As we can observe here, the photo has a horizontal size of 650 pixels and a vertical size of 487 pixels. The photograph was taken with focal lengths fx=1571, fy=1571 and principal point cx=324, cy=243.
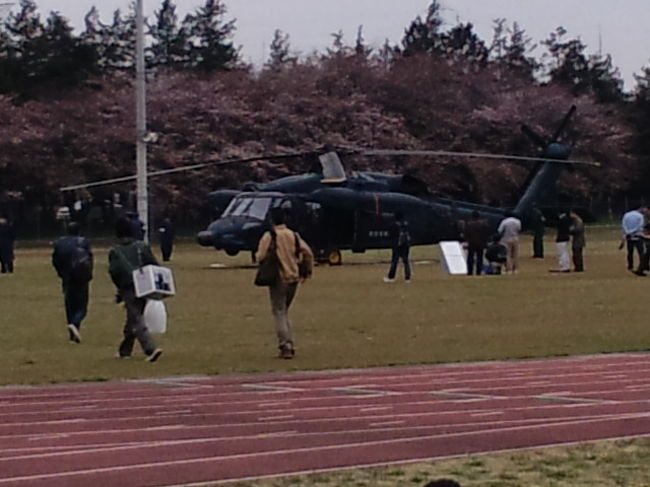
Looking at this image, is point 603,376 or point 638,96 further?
point 638,96

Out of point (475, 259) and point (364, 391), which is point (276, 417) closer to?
point (364, 391)

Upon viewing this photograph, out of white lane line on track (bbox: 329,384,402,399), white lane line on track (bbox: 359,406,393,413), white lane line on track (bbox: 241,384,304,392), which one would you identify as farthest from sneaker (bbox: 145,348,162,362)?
white lane line on track (bbox: 359,406,393,413)

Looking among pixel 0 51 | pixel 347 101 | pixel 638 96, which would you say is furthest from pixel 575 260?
pixel 638 96

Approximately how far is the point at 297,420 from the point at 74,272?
850 centimetres

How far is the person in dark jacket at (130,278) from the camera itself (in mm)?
18547

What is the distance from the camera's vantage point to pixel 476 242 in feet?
126

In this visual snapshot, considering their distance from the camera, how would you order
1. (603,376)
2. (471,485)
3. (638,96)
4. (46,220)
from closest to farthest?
(471,485) → (603,376) → (46,220) → (638,96)

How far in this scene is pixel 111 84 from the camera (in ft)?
266

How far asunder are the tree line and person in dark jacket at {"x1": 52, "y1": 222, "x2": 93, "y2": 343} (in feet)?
168

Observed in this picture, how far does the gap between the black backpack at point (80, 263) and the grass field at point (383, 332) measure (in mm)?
965

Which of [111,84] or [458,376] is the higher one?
[111,84]

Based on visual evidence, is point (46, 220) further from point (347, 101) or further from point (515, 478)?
point (515, 478)

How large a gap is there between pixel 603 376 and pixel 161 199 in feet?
188

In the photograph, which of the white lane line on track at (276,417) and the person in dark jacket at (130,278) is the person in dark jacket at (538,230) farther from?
the white lane line on track at (276,417)
